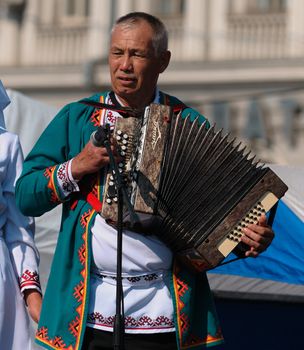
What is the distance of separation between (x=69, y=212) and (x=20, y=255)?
1.27ft

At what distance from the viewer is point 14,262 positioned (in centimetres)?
498

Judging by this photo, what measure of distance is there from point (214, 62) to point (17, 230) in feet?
48.6

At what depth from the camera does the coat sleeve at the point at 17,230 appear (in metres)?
4.98

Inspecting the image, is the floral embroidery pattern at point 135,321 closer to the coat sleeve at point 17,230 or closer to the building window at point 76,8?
the coat sleeve at point 17,230

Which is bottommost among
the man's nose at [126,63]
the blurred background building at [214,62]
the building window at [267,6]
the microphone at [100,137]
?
the blurred background building at [214,62]

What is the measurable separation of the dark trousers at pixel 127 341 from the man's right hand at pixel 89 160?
472mm

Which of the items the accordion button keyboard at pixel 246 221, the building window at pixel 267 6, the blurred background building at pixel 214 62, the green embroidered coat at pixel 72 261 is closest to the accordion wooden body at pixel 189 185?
the accordion button keyboard at pixel 246 221

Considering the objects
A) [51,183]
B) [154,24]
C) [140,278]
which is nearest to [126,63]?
[154,24]

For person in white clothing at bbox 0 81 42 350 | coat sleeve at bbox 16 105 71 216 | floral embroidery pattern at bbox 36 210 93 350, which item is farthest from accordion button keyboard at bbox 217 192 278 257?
person in white clothing at bbox 0 81 42 350

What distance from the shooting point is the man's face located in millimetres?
4688

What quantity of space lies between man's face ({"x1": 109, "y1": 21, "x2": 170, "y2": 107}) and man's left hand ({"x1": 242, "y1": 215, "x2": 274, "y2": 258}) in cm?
54

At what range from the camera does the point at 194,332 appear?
4.62m

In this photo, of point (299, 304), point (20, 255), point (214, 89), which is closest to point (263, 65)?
point (214, 89)

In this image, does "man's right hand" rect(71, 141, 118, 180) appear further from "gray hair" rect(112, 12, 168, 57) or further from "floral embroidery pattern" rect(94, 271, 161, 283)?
"gray hair" rect(112, 12, 168, 57)
